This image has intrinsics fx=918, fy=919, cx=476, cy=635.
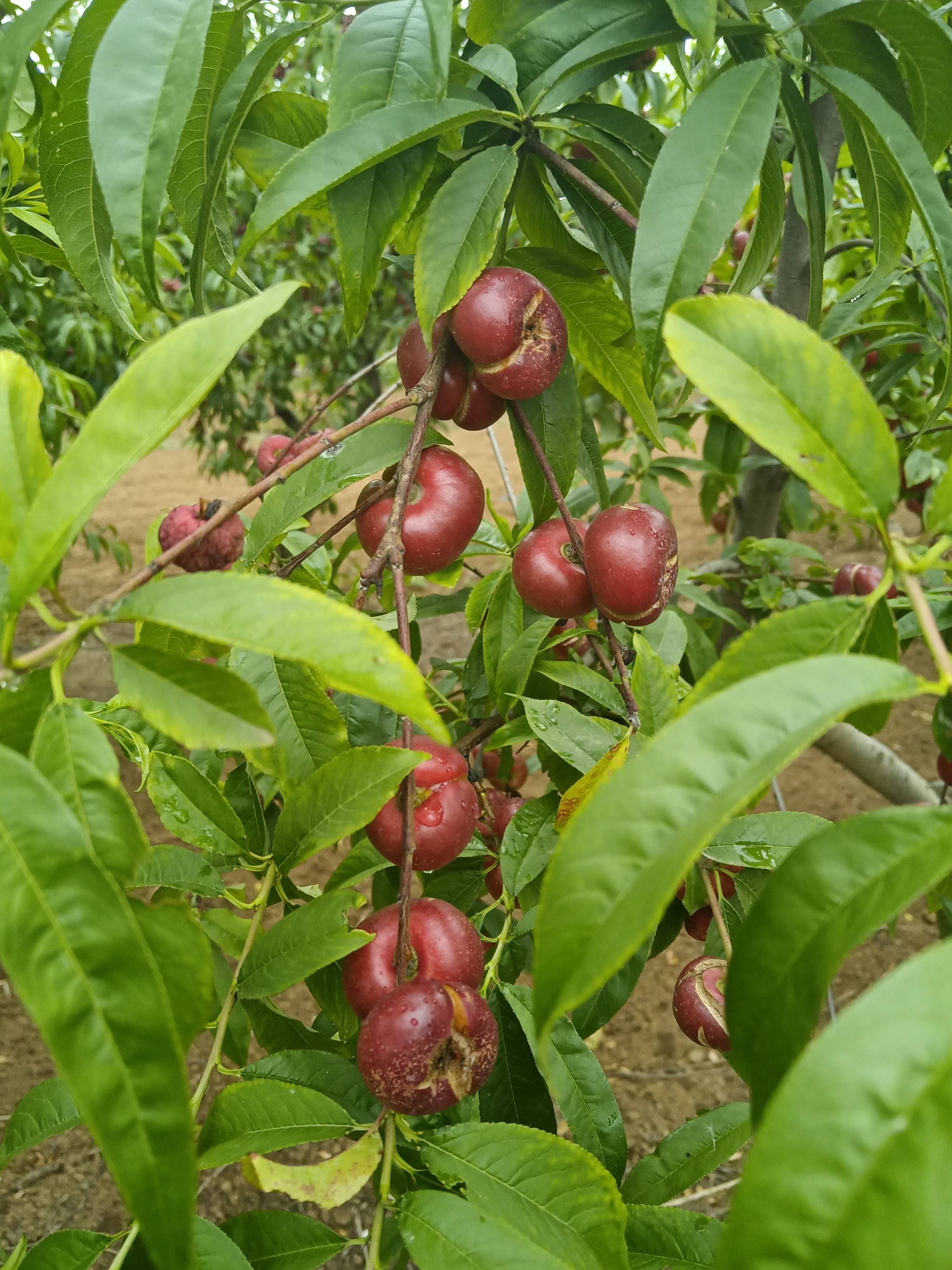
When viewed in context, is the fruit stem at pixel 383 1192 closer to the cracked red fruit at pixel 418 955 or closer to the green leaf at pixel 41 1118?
the cracked red fruit at pixel 418 955

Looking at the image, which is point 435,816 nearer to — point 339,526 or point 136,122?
point 339,526

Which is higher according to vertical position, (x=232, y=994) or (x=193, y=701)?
(x=193, y=701)

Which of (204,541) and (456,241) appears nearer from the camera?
(456,241)

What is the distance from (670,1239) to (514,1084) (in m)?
0.16

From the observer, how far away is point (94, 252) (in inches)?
24.0

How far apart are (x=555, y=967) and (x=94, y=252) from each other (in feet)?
1.82

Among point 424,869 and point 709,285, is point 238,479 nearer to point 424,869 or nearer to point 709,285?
point 709,285

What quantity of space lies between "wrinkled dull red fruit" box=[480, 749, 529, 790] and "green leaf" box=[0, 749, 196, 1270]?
2.18 ft

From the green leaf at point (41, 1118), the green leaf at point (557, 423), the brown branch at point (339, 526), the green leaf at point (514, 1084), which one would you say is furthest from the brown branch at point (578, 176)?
the green leaf at point (41, 1118)

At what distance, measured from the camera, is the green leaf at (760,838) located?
62cm

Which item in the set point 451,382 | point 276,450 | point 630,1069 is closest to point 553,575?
point 451,382

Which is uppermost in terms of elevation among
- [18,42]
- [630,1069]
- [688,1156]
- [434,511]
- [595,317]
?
[18,42]

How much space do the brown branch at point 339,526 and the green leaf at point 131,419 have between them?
0.72 feet

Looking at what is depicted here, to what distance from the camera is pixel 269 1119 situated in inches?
20.4
